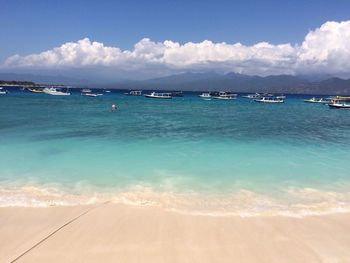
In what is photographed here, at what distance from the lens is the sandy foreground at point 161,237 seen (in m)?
7.15

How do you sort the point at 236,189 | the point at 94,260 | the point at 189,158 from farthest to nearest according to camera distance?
the point at 189,158
the point at 236,189
the point at 94,260

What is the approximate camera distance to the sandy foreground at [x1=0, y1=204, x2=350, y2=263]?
715cm

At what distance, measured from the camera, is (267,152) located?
20.2 metres

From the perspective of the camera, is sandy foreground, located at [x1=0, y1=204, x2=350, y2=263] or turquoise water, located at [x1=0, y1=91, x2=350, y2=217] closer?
sandy foreground, located at [x1=0, y1=204, x2=350, y2=263]

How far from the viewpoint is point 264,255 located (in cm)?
723

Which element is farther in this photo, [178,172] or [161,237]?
[178,172]

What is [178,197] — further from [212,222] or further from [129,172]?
[129,172]

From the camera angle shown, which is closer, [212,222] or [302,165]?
[212,222]

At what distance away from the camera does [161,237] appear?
8.02 metres

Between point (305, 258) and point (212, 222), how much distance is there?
2.74m

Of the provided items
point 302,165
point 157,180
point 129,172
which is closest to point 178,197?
point 157,180

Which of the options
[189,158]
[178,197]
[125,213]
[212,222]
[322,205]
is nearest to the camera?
[212,222]

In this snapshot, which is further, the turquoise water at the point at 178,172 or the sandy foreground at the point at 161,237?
the turquoise water at the point at 178,172

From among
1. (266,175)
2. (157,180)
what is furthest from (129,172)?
(266,175)
